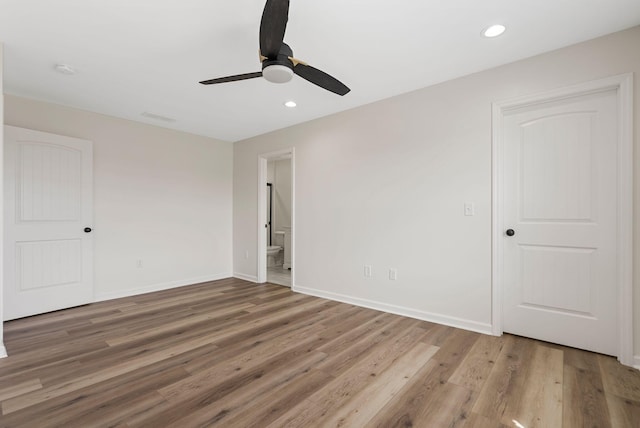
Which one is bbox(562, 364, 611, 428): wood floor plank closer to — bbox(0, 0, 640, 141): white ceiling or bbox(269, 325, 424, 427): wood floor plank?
bbox(269, 325, 424, 427): wood floor plank

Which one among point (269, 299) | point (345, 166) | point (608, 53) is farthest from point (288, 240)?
point (608, 53)

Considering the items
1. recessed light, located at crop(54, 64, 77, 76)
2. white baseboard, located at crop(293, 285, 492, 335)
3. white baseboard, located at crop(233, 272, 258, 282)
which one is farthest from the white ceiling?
white baseboard, located at crop(233, 272, 258, 282)

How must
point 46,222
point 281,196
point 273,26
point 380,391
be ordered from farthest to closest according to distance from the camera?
1. point 281,196
2. point 46,222
3. point 380,391
4. point 273,26

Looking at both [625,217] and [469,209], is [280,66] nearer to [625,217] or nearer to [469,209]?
[469,209]

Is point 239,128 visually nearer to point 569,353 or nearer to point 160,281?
point 160,281

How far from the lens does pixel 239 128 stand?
457 centimetres

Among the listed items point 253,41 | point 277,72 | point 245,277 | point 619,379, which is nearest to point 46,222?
point 245,277

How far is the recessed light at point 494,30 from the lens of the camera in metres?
2.12

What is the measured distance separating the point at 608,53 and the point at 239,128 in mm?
4183

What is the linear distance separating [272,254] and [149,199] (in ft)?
8.86

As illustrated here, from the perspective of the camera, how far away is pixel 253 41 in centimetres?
229

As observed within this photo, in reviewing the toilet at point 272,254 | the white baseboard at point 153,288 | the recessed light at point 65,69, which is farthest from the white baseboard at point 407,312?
the recessed light at point 65,69

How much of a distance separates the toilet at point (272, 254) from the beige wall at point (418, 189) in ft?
6.28

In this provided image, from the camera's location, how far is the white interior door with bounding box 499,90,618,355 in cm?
229
